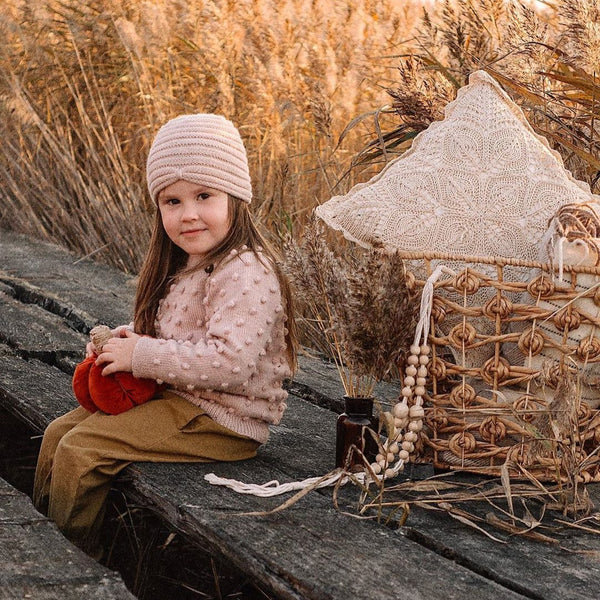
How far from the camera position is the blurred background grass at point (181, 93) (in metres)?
4.60

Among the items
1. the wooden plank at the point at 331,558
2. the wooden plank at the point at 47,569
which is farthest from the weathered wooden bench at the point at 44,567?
the wooden plank at the point at 331,558

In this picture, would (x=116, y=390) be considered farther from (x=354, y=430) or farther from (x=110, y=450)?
(x=354, y=430)

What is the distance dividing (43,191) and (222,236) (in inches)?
145

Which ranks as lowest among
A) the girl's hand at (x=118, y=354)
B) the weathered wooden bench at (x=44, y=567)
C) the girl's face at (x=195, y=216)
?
the weathered wooden bench at (x=44, y=567)

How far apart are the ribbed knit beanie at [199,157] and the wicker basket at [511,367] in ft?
1.58

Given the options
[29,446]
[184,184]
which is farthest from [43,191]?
[184,184]

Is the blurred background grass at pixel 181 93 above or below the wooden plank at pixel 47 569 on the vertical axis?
above

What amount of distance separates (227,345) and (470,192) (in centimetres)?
62

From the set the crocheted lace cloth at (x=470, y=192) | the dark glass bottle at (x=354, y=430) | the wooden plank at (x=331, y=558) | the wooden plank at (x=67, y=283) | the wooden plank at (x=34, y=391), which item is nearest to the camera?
the wooden plank at (x=331, y=558)

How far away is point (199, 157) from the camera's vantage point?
7.58 feet

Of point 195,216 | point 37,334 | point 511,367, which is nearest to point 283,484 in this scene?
point 511,367

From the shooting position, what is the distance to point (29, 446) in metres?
3.03

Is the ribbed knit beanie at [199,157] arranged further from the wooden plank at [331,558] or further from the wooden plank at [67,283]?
the wooden plank at [67,283]

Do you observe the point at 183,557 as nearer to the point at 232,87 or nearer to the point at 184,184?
the point at 184,184
